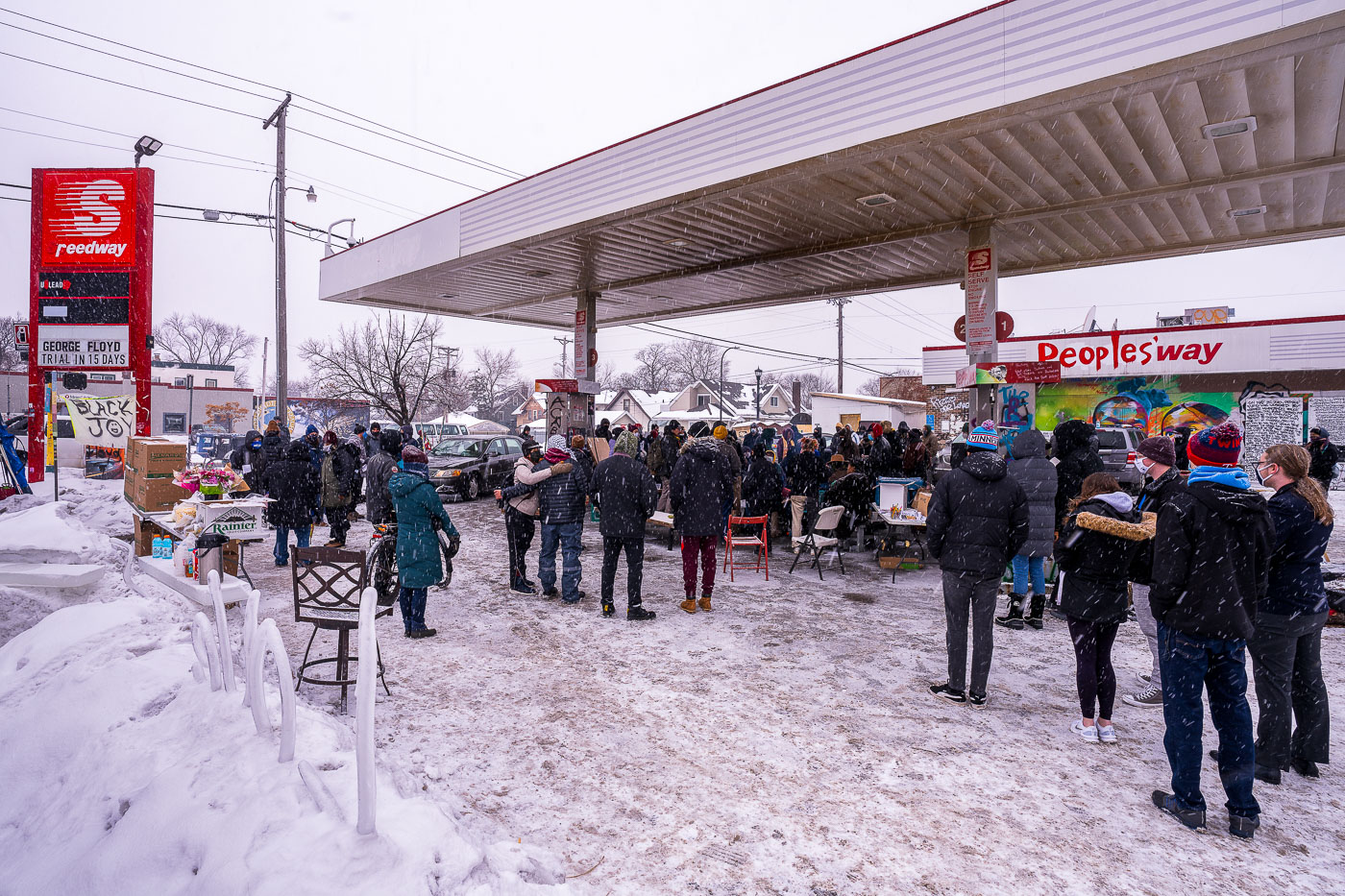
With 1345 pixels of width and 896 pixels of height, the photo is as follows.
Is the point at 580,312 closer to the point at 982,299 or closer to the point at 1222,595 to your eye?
the point at 982,299

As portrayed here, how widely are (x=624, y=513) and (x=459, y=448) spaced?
11.1 metres

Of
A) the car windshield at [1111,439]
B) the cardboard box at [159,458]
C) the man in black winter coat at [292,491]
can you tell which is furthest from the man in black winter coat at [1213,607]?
the car windshield at [1111,439]

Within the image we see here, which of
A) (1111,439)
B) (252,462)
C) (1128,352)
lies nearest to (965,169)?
(1111,439)

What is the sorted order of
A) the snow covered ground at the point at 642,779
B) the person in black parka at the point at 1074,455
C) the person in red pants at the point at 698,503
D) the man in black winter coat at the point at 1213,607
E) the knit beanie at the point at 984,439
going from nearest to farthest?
the snow covered ground at the point at 642,779
the man in black winter coat at the point at 1213,607
the knit beanie at the point at 984,439
the person in red pants at the point at 698,503
the person in black parka at the point at 1074,455

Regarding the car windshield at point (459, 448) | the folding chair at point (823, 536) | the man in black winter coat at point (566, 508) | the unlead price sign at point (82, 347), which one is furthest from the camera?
the car windshield at point (459, 448)

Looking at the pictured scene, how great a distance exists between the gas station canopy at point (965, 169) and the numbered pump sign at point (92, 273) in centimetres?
402

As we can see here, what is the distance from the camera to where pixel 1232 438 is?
3.32 meters

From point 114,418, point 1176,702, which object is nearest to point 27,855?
point 1176,702

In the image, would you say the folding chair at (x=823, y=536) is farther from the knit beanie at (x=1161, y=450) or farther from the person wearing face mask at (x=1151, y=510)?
the knit beanie at (x=1161, y=450)

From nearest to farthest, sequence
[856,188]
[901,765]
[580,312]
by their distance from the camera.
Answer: [901,765]
[856,188]
[580,312]

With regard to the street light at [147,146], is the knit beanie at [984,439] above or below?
below

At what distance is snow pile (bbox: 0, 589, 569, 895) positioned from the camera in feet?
8.57

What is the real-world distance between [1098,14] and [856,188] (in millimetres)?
3361

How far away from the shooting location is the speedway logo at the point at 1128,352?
1945 cm
